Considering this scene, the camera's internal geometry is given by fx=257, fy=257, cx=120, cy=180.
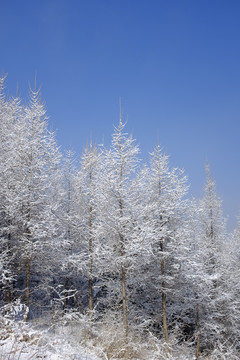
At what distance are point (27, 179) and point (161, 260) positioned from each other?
7.43 m

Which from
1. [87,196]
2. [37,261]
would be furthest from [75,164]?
[37,261]

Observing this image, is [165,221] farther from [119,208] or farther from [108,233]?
[108,233]

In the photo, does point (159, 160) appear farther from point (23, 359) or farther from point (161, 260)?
point (23, 359)

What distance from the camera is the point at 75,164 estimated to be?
63.7 feet

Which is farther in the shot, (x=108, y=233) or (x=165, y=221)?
(x=165, y=221)

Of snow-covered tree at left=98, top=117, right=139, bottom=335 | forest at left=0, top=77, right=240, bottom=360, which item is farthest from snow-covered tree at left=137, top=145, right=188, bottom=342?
snow-covered tree at left=98, top=117, right=139, bottom=335

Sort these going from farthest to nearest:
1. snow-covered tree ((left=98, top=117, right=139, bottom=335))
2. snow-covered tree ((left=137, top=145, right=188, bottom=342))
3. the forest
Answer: snow-covered tree ((left=137, top=145, right=188, bottom=342)) < snow-covered tree ((left=98, top=117, right=139, bottom=335)) < the forest

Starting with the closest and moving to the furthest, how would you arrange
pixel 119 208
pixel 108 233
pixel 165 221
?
pixel 108 233 < pixel 119 208 < pixel 165 221

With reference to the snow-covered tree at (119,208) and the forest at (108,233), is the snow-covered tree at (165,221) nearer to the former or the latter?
the forest at (108,233)

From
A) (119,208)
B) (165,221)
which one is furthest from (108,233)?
(165,221)

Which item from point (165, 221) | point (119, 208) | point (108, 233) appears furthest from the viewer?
point (165, 221)

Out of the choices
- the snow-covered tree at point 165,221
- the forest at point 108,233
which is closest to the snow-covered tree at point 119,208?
the forest at point 108,233

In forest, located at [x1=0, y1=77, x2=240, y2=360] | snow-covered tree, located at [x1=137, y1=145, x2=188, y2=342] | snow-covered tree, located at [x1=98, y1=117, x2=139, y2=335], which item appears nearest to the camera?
forest, located at [x1=0, y1=77, x2=240, y2=360]

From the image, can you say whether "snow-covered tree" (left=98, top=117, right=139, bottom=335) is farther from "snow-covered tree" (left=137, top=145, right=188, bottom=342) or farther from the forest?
"snow-covered tree" (left=137, top=145, right=188, bottom=342)
